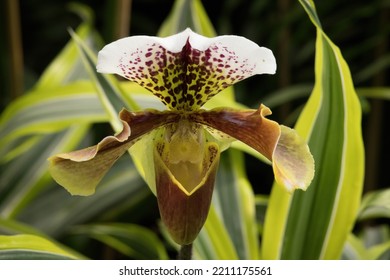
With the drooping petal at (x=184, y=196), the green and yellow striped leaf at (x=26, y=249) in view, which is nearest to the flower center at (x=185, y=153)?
the drooping petal at (x=184, y=196)

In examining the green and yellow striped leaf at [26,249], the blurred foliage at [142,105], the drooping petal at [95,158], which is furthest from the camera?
the blurred foliage at [142,105]

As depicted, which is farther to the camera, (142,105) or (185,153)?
(142,105)

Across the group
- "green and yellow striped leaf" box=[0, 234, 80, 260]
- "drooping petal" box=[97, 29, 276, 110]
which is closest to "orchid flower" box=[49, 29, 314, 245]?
"drooping petal" box=[97, 29, 276, 110]

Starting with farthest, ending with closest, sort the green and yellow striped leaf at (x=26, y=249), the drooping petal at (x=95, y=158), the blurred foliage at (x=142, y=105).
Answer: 1. the blurred foliage at (x=142, y=105)
2. the green and yellow striped leaf at (x=26, y=249)
3. the drooping petal at (x=95, y=158)

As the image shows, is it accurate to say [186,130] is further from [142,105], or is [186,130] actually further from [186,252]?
[142,105]

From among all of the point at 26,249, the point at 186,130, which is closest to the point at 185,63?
the point at 186,130

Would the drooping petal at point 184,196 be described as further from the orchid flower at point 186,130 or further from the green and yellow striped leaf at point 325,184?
the green and yellow striped leaf at point 325,184

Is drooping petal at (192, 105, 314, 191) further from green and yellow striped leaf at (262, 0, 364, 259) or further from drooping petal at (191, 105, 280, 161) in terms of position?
green and yellow striped leaf at (262, 0, 364, 259)
